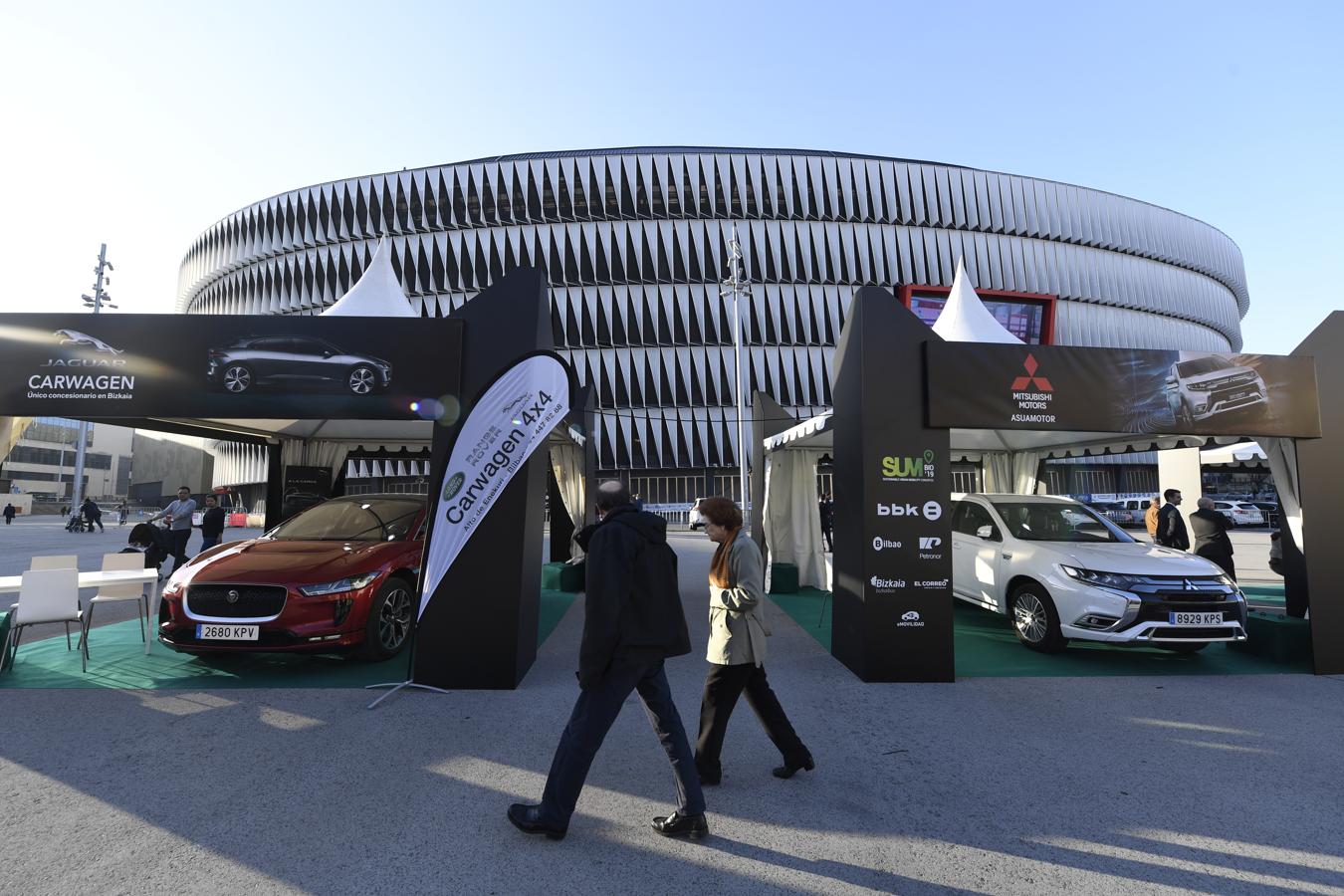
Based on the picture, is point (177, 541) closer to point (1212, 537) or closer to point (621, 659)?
point (621, 659)

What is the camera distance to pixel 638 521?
3248 millimetres

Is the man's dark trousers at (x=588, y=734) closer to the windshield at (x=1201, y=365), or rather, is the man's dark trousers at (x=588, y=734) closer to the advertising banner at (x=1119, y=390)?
the advertising banner at (x=1119, y=390)

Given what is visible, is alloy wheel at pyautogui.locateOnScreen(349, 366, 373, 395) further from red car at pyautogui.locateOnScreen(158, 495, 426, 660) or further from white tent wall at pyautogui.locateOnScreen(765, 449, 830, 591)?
white tent wall at pyautogui.locateOnScreen(765, 449, 830, 591)

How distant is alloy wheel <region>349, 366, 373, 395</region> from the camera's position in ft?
20.1

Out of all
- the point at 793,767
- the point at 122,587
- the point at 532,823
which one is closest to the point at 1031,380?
the point at 793,767

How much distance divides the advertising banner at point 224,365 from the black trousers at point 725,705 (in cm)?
372

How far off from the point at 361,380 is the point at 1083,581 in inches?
280

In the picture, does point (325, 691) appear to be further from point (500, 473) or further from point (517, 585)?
point (500, 473)

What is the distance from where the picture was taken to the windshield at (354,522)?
23.2 feet

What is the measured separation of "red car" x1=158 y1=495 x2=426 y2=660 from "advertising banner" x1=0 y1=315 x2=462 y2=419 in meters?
1.37

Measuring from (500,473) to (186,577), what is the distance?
310 cm

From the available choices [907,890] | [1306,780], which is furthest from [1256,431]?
→ [907,890]

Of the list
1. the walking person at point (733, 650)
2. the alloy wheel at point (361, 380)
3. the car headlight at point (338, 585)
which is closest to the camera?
the walking person at point (733, 650)

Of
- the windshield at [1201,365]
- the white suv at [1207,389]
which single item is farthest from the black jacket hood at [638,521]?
the windshield at [1201,365]
